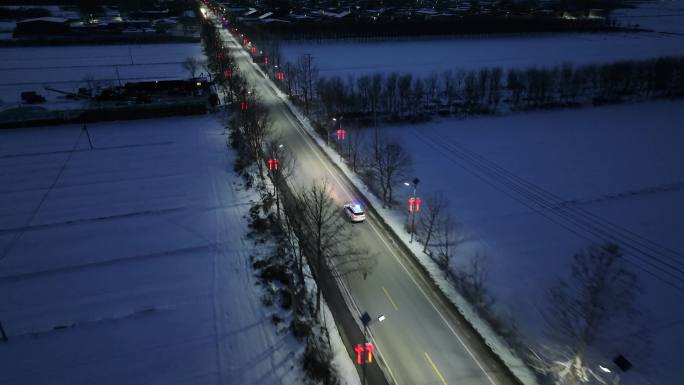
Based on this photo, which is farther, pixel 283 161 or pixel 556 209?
pixel 283 161

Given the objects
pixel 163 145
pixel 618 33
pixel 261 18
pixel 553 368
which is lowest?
pixel 553 368

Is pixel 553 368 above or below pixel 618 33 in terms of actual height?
below

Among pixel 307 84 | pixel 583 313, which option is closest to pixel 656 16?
pixel 307 84

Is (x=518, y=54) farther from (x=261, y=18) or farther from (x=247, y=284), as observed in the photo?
(x=247, y=284)

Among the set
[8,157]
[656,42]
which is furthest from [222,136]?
[656,42]

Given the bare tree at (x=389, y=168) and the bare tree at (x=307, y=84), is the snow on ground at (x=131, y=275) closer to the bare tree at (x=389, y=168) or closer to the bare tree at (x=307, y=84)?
the bare tree at (x=389, y=168)

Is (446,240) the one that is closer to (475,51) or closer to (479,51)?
(475,51)

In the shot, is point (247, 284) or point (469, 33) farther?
point (469, 33)
